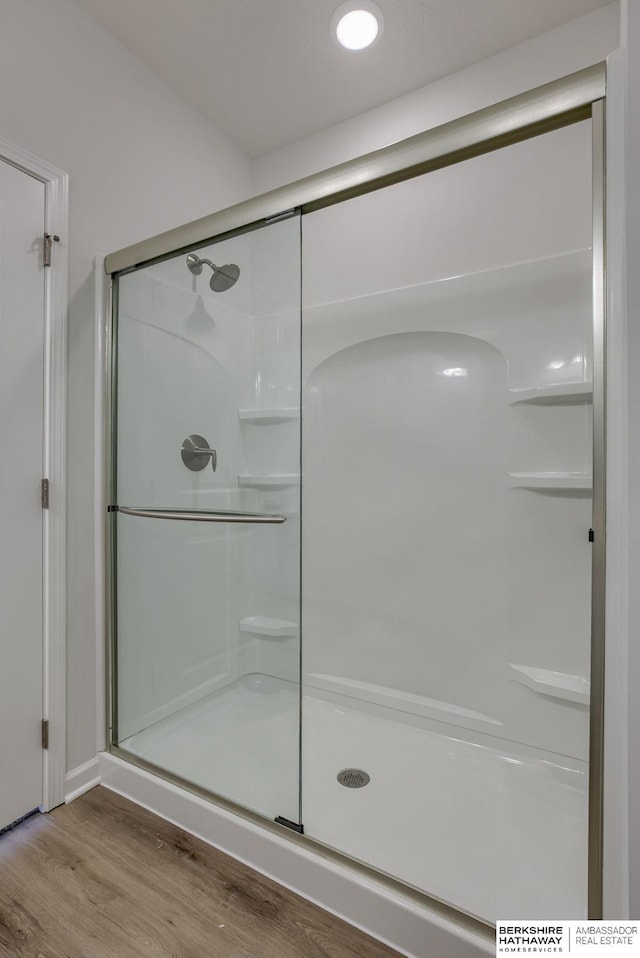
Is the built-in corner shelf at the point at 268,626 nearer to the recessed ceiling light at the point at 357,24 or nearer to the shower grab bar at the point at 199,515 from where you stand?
the shower grab bar at the point at 199,515

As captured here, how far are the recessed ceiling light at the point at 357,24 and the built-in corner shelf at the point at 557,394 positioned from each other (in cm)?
142

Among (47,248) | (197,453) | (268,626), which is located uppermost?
(47,248)

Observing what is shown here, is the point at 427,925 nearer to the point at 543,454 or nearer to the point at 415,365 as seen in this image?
the point at 543,454

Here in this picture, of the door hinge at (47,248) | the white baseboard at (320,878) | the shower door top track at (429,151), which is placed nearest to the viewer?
the shower door top track at (429,151)

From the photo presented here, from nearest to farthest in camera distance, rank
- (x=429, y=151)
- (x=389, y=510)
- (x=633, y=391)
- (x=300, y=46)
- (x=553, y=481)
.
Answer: (x=633, y=391) < (x=429, y=151) < (x=553, y=481) < (x=300, y=46) < (x=389, y=510)

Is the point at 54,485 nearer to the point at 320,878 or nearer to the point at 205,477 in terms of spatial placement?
the point at 205,477

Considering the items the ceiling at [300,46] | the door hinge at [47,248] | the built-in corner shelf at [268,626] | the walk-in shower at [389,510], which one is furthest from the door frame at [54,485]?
the ceiling at [300,46]

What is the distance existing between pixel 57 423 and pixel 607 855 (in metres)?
1.79

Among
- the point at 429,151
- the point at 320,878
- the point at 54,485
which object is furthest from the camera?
the point at 54,485

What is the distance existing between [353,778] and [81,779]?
0.93m

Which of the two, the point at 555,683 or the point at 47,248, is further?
the point at 555,683

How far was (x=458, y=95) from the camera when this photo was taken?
2.03m

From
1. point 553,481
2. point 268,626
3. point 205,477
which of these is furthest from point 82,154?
point 553,481

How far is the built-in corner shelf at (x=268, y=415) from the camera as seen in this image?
1.32 m
